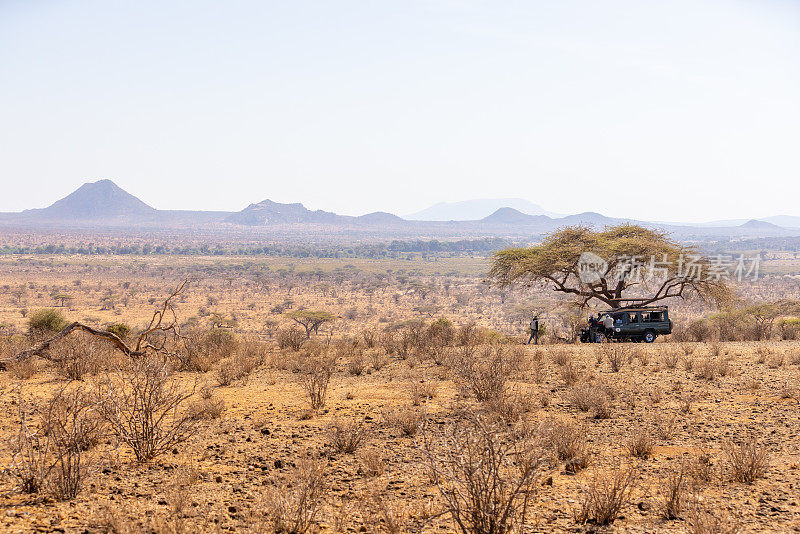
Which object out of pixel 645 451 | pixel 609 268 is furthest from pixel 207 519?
pixel 609 268

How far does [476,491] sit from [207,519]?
270 cm

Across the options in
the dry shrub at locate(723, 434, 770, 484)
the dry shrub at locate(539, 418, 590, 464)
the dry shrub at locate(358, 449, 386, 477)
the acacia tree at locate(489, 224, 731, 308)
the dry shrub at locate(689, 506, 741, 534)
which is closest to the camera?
the dry shrub at locate(689, 506, 741, 534)

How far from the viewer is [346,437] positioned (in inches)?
300

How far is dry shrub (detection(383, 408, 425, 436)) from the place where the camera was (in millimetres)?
8391

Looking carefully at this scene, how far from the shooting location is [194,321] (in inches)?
A: 1799

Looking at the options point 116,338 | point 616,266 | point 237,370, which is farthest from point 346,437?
point 616,266

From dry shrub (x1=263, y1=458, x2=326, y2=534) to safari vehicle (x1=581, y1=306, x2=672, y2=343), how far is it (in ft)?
57.2

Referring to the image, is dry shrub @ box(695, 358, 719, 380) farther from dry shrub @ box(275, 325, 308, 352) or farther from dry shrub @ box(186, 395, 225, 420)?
dry shrub @ box(275, 325, 308, 352)

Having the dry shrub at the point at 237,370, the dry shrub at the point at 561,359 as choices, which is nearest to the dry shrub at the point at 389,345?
the dry shrub at the point at 237,370

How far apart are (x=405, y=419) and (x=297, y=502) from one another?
335 centimetres

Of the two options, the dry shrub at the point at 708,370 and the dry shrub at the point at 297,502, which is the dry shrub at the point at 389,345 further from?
the dry shrub at the point at 297,502

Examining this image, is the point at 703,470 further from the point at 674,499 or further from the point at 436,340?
the point at 436,340

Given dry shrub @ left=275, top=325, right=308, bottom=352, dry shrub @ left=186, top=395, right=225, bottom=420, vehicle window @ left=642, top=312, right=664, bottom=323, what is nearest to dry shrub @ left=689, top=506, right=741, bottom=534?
dry shrub @ left=186, top=395, right=225, bottom=420

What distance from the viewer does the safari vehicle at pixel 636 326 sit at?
21281 mm
